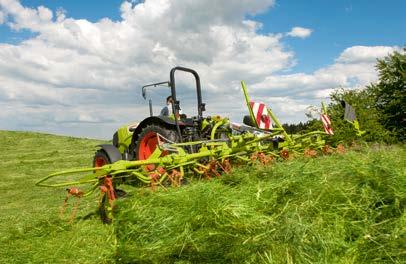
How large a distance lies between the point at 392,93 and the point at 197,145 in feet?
36.4

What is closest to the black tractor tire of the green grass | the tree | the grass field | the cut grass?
the green grass

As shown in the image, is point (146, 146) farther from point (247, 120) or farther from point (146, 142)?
point (247, 120)

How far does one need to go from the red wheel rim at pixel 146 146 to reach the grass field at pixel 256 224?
2.84m

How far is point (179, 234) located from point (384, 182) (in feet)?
5.41

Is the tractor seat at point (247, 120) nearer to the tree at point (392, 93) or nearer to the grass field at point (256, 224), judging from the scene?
the grass field at point (256, 224)

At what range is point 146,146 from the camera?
7.61 m

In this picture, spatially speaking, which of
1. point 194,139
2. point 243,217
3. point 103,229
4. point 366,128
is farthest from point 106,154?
point 366,128

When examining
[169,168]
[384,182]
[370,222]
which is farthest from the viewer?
[169,168]

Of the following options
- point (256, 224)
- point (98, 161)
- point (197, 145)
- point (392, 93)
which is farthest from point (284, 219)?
point (392, 93)

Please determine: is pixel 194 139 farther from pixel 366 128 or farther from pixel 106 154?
pixel 366 128

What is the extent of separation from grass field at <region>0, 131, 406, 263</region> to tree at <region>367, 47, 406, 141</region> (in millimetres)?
10961

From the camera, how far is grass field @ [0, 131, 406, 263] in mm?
2682

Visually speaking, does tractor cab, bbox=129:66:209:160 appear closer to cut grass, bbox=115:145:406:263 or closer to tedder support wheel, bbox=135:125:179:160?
tedder support wheel, bbox=135:125:179:160

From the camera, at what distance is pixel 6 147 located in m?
19.1
